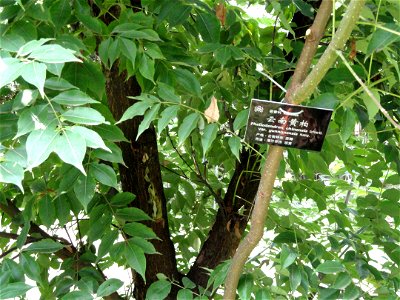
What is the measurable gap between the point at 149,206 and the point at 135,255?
0.27 meters

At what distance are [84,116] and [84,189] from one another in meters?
0.22

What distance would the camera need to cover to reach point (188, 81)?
94 centimetres

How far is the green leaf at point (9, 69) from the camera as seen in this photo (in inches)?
22.8

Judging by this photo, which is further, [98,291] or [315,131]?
[98,291]

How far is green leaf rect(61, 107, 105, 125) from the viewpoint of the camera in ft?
2.16

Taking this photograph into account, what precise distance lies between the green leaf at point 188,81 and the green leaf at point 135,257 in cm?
30

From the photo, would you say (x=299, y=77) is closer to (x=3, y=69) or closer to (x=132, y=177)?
(x=3, y=69)

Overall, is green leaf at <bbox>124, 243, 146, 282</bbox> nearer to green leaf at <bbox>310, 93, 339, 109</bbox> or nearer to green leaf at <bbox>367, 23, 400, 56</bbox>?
green leaf at <bbox>310, 93, 339, 109</bbox>

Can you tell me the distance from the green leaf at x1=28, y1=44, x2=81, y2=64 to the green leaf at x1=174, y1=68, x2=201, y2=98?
0.35 metres

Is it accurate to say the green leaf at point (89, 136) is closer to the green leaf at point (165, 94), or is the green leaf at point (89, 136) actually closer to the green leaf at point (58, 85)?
the green leaf at point (58, 85)

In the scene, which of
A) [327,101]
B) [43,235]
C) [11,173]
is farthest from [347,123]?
[43,235]

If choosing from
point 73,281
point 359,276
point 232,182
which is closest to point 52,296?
point 73,281

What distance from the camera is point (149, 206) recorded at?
121 centimetres

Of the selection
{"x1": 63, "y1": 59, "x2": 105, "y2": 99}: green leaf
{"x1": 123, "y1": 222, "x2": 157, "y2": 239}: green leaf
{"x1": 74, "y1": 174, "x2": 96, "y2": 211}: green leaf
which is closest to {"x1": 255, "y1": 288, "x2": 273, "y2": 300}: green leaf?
{"x1": 123, "y1": 222, "x2": 157, "y2": 239}: green leaf
